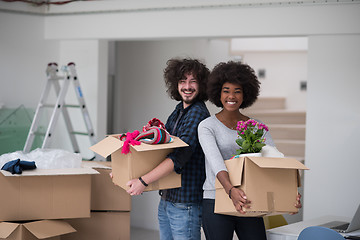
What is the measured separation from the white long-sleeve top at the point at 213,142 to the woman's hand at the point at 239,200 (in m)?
0.15

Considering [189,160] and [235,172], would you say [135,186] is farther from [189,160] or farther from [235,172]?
[235,172]

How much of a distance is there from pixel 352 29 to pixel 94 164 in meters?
2.05

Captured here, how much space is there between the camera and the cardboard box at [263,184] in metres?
1.92

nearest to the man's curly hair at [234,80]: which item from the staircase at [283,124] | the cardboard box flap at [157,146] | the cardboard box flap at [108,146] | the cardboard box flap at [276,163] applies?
the cardboard box flap at [157,146]

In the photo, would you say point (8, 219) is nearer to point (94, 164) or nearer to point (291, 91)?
point (94, 164)

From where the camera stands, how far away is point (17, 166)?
2.72m

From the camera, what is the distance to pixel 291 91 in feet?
23.5

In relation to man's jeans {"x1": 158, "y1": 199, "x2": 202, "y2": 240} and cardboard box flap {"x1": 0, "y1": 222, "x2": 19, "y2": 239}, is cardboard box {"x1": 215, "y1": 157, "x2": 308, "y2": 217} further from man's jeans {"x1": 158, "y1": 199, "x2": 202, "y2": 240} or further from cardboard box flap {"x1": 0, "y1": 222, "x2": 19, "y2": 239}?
cardboard box flap {"x1": 0, "y1": 222, "x2": 19, "y2": 239}

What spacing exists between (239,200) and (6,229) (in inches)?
58.6

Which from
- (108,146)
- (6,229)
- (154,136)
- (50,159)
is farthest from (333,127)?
(6,229)

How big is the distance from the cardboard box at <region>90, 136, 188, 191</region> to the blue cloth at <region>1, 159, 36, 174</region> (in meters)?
0.64

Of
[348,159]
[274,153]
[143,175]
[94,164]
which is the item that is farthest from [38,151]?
[348,159]

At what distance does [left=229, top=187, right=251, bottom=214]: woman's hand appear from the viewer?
191 cm

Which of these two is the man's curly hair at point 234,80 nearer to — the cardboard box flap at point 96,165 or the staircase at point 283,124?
the cardboard box flap at point 96,165
